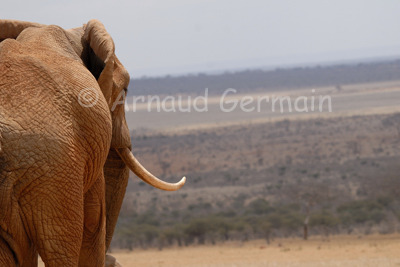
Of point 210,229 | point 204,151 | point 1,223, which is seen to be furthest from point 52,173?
point 204,151

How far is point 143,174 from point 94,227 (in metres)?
0.49

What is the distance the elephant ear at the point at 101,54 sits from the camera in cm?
443

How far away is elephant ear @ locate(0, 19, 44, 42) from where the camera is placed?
4747 millimetres

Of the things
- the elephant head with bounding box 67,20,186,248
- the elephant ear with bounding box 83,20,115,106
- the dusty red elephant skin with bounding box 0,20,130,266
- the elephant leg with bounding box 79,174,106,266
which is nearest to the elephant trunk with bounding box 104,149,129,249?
the elephant head with bounding box 67,20,186,248

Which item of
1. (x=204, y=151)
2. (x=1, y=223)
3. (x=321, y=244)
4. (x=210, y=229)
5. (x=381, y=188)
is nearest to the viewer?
(x=1, y=223)

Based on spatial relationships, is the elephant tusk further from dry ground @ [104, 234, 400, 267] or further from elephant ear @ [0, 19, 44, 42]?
dry ground @ [104, 234, 400, 267]

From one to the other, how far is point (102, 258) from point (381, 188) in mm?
24068

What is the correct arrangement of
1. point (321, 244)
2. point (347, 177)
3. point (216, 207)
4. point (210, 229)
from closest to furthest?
1. point (321, 244)
2. point (210, 229)
3. point (216, 207)
4. point (347, 177)

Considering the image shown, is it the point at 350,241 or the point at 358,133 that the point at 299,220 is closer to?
the point at 350,241

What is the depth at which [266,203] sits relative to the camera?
92.7 ft

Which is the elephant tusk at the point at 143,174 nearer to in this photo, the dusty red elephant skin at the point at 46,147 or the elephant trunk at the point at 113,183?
the elephant trunk at the point at 113,183

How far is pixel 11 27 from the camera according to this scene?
4.77 meters

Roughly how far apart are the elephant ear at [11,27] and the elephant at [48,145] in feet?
0.77

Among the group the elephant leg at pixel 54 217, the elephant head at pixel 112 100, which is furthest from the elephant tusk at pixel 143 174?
the elephant leg at pixel 54 217
